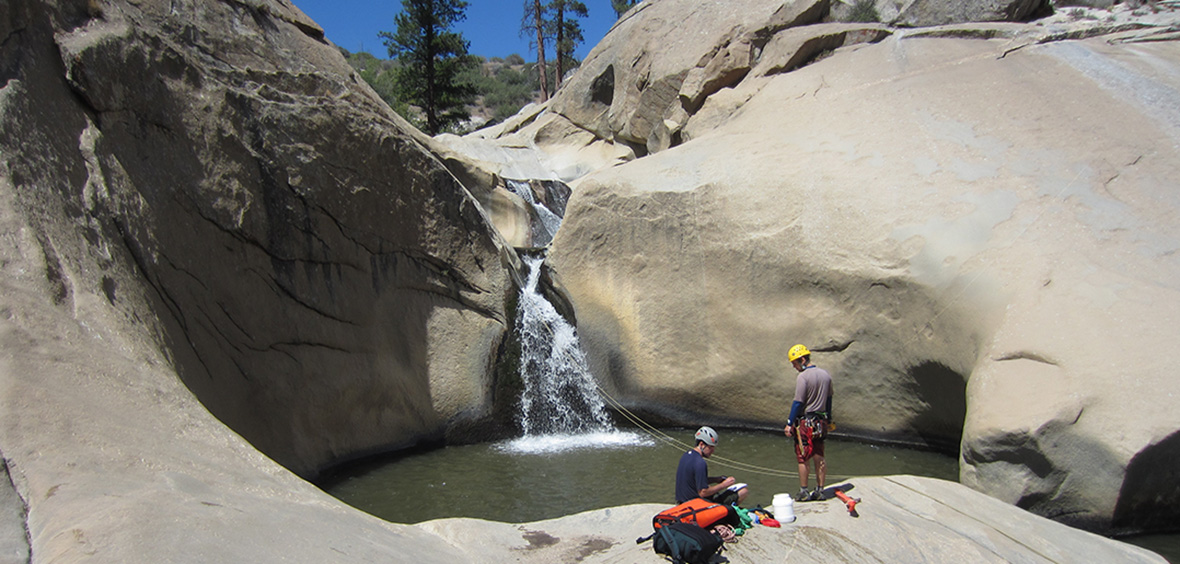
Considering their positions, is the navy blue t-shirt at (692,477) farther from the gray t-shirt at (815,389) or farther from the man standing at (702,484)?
the gray t-shirt at (815,389)

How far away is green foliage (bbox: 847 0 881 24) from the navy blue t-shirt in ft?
40.2

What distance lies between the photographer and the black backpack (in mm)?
4234

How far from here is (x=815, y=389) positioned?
19.5 ft

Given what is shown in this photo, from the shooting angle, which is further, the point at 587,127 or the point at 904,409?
the point at 587,127

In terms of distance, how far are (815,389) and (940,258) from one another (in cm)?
334

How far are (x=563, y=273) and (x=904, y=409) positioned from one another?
5.02 meters

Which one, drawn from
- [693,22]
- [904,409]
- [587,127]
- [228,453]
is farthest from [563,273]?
[587,127]

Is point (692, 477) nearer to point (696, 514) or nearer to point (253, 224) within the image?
point (696, 514)

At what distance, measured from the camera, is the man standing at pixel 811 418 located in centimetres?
592

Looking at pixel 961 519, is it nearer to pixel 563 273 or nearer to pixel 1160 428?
pixel 1160 428

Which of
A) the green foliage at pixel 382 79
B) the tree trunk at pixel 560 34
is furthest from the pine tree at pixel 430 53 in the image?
the tree trunk at pixel 560 34

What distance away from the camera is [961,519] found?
537cm

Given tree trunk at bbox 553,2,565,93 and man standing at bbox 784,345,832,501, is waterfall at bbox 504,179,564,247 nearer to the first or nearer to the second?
man standing at bbox 784,345,832,501

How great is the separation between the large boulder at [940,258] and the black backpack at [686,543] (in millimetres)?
3639
